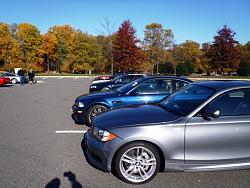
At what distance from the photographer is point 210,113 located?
438 cm

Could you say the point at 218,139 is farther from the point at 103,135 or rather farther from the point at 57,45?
the point at 57,45

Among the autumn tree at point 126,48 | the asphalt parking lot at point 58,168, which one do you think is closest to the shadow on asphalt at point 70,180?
the asphalt parking lot at point 58,168

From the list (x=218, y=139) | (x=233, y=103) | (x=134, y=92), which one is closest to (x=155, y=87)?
(x=134, y=92)

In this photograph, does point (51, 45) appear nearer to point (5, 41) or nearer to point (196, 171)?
point (5, 41)

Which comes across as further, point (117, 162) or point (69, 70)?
point (69, 70)

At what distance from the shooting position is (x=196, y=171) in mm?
4539

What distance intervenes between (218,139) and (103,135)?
5.69 ft

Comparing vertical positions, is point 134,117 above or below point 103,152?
above

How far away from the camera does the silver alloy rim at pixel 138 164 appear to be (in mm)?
4480

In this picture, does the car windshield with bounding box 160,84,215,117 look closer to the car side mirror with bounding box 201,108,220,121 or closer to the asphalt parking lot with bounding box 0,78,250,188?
the car side mirror with bounding box 201,108,220,121

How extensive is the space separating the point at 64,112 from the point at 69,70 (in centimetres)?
6121

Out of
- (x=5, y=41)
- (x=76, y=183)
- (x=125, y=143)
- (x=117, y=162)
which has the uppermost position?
(x=5, y=41)

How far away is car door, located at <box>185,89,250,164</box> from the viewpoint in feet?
14.7

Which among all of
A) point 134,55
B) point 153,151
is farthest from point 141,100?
point 134,55
